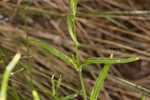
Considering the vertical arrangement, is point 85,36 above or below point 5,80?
below

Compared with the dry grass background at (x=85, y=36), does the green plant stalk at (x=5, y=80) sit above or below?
above

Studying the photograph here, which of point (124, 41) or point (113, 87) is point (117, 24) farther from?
Answer: point (113, 87)

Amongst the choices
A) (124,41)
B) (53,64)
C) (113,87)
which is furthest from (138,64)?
(53,64)

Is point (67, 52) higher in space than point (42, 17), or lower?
lower

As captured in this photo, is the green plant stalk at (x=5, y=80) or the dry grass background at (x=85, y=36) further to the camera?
the dry grass background at (x=85, y=36)

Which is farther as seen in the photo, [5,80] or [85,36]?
[85,36]

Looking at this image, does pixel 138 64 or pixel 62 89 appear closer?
pixel 62 89

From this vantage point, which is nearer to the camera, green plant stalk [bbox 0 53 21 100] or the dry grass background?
green plant stalk [bbox 0 53 21 100]

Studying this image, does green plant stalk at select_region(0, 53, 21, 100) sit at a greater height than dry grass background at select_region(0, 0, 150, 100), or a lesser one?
greater
